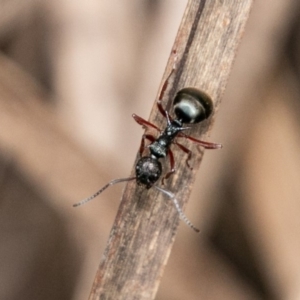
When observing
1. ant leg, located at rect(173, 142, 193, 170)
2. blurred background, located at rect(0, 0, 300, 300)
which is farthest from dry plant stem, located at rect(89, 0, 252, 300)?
blurred background, located at rect(0, 0, 300, 300)

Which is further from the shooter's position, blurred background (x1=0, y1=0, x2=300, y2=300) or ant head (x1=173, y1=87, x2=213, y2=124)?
blurred background (x1=0, y1=0, x2=300, y2=300)

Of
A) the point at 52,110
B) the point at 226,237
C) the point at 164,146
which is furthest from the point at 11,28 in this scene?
the point at 226,237

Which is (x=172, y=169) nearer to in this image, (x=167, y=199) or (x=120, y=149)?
(x=167, y=199)

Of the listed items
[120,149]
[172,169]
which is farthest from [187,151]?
[120,149]

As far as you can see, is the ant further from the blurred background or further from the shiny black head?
the blurred background

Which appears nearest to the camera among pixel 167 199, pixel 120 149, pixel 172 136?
pixel 167 199

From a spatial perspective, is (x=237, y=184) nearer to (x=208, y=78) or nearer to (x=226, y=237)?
(x=226, y=237)

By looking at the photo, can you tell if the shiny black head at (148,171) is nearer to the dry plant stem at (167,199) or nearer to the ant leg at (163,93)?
the dry plant stem at (167,199)
